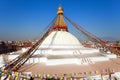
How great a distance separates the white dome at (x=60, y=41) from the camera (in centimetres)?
1748

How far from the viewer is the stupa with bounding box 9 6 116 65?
14766 mm

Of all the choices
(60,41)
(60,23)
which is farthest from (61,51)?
(60,23)

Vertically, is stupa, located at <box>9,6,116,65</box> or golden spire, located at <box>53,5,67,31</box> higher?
golden spire, located at <box>53,5,67,31</box>

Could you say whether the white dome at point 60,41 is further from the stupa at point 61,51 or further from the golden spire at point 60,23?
the golden spire at point 60,23

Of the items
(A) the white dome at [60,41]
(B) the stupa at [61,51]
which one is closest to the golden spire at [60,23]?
(B) the stupa at [61,51]

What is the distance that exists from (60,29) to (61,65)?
6.09m

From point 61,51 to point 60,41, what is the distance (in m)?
1.94

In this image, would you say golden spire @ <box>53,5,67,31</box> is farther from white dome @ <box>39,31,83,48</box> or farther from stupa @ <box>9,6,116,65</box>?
white dome @ <box>39,31,83,48</box>

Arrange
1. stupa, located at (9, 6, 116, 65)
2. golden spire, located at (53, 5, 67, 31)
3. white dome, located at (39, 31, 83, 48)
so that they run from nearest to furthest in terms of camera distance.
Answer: stupa, located at (9, 6, 116, 65) < white dome, located at (39, 31, 83, 48) < golden spire, located at (53, 5, 67, 31)

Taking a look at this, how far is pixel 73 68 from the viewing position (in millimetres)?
13570

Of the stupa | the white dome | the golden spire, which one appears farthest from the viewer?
the golden spire

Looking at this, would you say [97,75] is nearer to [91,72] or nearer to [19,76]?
[91,72]

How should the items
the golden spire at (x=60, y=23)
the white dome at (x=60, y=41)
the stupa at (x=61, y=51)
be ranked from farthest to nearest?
the golden spire at (x=60, y=23) → the white dome at (x=60, y=41) → the stupa at (x=61, y=51)

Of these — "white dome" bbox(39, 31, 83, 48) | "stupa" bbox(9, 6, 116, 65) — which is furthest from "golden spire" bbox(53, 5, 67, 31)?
"white dome" bbox(39, 31, 83, 48)
